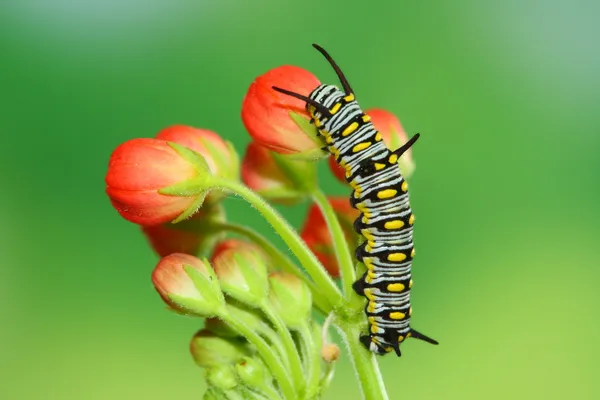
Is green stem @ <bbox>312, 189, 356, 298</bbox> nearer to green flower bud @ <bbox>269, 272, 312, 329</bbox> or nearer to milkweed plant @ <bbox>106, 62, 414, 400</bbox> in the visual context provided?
milkweed plant @ <bbox>106, 62, 414, 400</bbox>

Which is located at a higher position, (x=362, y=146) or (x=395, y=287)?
(x=362, y=146)

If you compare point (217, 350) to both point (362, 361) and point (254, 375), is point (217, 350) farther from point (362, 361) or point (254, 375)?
point (362, 361)

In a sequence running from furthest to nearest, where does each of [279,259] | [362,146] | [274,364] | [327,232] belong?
[327,232] < [279,259] < [362,146] < [274,364]

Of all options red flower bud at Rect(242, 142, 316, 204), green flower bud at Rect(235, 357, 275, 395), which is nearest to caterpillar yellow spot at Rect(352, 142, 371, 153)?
red flower bud at Rect(242, 142, 316, 204)

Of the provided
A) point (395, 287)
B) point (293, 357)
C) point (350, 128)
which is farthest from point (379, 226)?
point (293, 357)

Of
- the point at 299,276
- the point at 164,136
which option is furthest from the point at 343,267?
the point at 164,136

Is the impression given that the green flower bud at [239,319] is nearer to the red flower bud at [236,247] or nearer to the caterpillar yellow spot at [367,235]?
the red flower bud at [236,247]

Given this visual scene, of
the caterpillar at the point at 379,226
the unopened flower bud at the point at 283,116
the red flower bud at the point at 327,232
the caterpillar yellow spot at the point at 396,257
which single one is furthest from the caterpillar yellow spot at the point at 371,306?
the red flower bud at the point at 327,232
